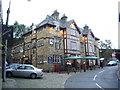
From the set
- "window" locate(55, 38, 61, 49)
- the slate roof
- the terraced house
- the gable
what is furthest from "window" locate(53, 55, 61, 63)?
the gable

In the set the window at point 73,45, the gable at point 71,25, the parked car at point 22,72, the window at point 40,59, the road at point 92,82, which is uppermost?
the gable at point 71,25

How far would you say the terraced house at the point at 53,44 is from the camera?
111 ft

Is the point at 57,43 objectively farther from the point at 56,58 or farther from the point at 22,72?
the point at 22,72

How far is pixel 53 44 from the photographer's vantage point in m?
34.6

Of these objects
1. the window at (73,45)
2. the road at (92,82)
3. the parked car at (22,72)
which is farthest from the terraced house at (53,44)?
the parked car at (22,72)

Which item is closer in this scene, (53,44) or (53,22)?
(53,44)

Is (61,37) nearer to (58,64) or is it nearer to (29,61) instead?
(58,64)

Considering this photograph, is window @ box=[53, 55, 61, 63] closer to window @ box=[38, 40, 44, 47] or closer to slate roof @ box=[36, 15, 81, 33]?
window @ box=[38, 40, 44, 47]

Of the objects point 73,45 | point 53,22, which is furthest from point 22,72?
point 73,45

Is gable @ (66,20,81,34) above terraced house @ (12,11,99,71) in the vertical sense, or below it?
above

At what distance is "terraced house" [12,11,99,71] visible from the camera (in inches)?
1337

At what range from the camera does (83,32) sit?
1827 inches

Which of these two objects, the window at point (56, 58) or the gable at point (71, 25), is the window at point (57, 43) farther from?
the gable at point (71, 25)

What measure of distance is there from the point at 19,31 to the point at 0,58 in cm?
5124
